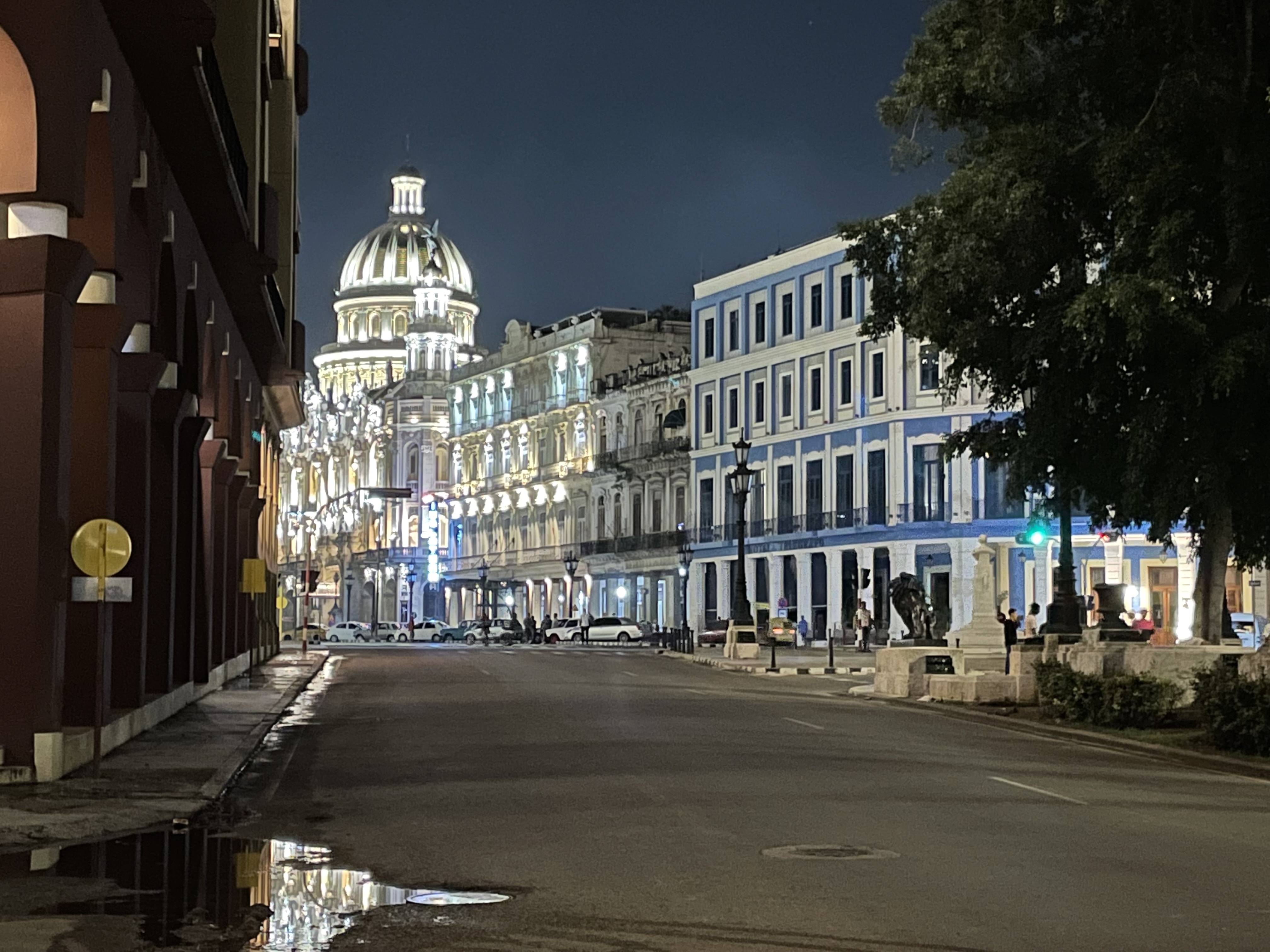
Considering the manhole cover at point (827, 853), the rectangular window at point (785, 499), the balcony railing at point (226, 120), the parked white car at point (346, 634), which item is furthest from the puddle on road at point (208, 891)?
the parked white car at point (346, 634)

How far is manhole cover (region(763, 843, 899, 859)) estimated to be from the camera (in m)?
12.3

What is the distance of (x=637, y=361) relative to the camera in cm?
A: 10569

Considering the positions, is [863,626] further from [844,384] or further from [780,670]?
[780,670]

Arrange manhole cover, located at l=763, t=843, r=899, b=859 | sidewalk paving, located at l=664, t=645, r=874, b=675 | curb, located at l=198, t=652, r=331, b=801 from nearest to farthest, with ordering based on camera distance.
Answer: manhole cover, located at l=763, t=843, r=899, b=859
curb, located at l=198, t=652, r=331, b=801
sidewalk paving, located at l=664, t=645, r=874, b=675

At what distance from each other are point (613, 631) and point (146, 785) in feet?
238

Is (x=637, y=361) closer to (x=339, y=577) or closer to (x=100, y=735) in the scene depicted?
(x=339, y=577)

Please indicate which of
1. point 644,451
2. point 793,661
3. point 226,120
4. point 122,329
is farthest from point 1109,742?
point 644,451

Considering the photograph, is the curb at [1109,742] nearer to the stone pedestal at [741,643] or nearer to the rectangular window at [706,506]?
the stone pedestal at [741,643]

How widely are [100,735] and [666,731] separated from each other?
8147mm

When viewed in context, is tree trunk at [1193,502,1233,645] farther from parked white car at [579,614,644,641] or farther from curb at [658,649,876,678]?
parked white car at [579,614,644,641]

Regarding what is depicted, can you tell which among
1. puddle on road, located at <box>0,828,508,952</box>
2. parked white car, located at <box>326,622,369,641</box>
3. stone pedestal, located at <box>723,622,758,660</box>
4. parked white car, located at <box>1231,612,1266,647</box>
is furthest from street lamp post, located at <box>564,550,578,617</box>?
puddle on road, located at <box>0,828,508,952</box>

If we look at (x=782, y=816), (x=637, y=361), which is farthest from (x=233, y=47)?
(x=637, y=361)

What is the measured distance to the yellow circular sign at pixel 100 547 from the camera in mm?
16438

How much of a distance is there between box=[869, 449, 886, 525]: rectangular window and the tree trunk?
48.9m
